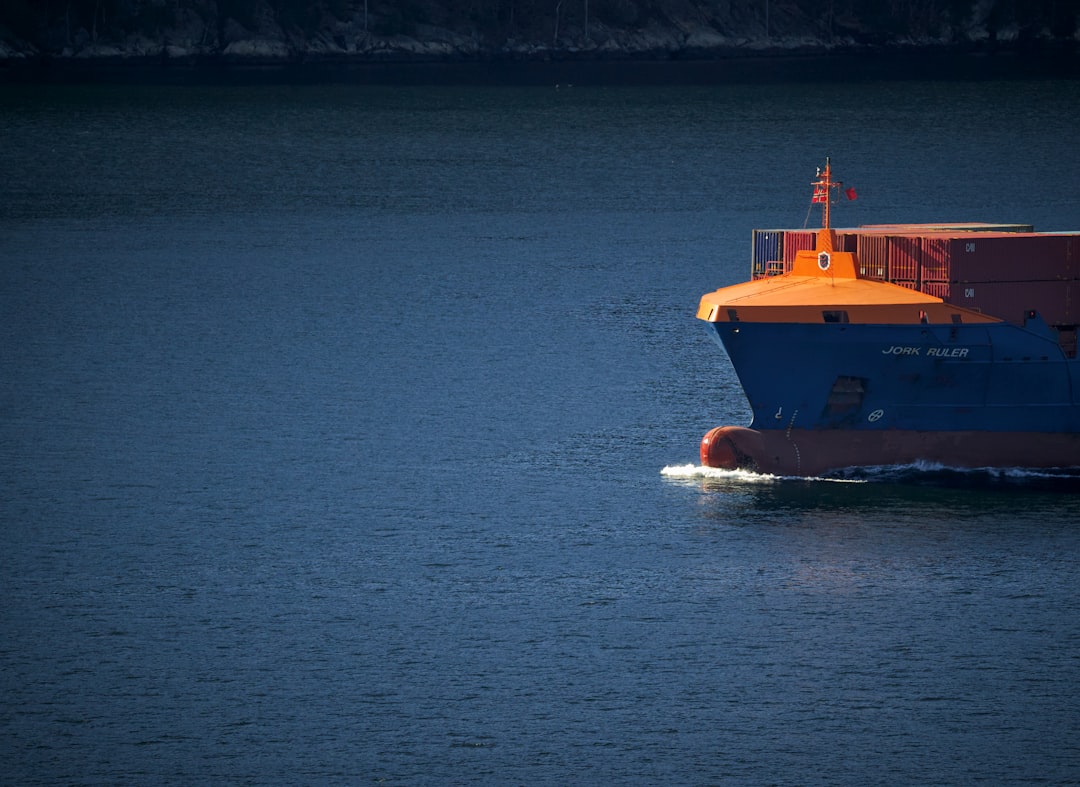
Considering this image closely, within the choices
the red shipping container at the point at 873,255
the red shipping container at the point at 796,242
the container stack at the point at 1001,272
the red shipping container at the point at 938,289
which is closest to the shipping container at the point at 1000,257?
the container stack at the point at 1001,272

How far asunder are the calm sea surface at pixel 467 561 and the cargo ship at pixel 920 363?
3.94ft

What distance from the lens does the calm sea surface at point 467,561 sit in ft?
132

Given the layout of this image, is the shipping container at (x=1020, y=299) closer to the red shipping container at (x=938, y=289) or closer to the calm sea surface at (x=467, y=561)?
the red shipping container at (x=938, y=289)

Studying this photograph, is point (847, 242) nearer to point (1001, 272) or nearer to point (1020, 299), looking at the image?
point (1001, 272)

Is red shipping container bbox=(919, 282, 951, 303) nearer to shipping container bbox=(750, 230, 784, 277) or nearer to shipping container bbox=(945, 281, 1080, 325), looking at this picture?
shipping container bbox=(945, 281, 1080, 325)

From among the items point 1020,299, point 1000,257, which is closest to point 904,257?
point 1000,257

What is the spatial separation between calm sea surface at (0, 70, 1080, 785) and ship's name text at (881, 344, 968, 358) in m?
3.65

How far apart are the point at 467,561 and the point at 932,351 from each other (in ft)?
51.5

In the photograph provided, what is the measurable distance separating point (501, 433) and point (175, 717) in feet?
80.2

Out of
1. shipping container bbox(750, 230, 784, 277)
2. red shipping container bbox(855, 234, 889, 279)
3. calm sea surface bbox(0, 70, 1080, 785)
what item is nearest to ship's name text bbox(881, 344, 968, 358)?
calm sea surface bbox(0, 70, 1080, 785)

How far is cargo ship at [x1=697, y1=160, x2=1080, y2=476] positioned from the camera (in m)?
56.7

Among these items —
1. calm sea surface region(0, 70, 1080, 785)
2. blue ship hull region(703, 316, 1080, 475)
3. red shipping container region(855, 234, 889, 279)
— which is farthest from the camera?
red shipping container region(855, 234, 889, 279)

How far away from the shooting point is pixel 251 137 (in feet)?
589

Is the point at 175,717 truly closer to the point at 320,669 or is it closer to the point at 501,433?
the point at 320,669
